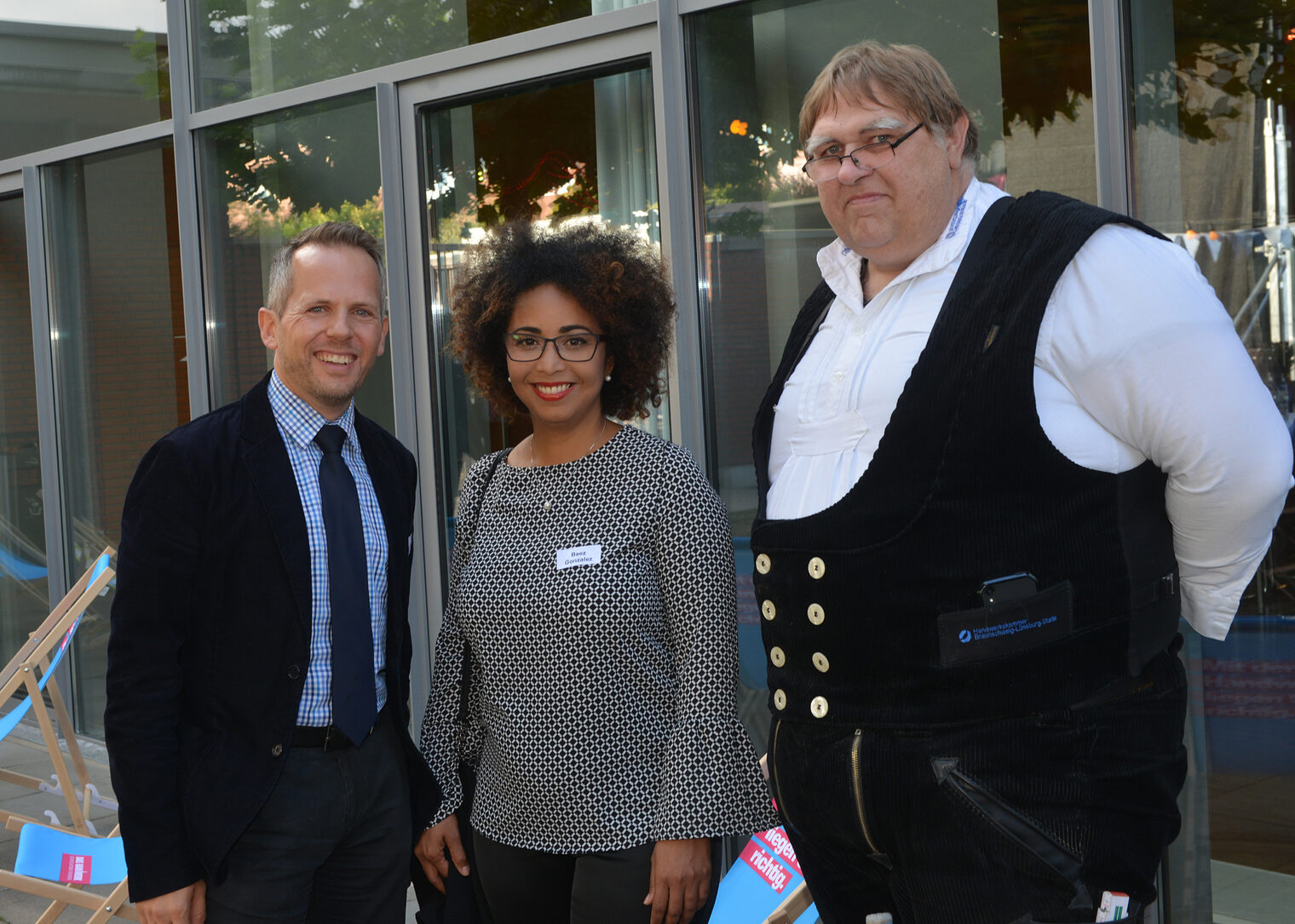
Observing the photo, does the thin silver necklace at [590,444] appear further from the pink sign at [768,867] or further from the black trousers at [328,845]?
the pink sign at [768,867]

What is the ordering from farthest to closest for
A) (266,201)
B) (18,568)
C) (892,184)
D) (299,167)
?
(18,568) → (266,201) → (299,167) → (892,184)

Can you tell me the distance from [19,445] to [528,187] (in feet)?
14.3

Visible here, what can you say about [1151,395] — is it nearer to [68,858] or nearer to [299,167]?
[68,858]

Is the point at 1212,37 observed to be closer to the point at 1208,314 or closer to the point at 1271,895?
the point at 1208,314

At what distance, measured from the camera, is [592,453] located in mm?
2475

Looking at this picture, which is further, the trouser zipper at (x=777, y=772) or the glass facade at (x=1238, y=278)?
the glass facade at (x=1238, y=278)

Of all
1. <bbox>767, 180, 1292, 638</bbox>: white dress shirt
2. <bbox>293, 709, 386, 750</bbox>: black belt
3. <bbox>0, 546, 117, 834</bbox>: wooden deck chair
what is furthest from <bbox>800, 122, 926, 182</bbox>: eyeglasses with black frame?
<bbox>0, 546, 117, 834</bbox>: wooden deck chair

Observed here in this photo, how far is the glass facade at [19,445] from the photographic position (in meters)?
7.14

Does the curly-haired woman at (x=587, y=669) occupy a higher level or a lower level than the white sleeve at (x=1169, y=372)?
lower

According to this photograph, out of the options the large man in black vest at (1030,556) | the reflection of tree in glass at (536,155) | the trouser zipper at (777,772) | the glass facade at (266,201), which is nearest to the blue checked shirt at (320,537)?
the trouser zipper at (777,772)

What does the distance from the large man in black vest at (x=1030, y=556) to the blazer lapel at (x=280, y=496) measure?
3.24 feet

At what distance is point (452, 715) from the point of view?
8.50ft

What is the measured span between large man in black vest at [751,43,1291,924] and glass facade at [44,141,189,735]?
499cm

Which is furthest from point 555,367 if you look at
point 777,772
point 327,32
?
point 327,32
